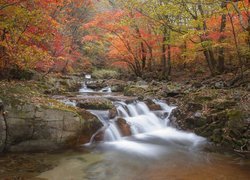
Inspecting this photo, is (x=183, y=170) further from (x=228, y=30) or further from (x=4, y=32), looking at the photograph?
(x=228, y=30)

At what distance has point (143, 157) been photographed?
7.45 metres

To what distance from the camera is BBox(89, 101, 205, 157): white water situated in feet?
27.3

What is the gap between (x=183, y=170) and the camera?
632 cm

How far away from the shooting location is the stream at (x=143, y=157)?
6025mm

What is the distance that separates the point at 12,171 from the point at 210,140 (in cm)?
612

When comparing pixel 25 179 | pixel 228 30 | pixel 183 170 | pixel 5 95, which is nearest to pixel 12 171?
pixel 25 179

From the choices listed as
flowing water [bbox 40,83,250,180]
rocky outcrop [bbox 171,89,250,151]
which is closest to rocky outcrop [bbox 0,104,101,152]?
flowing water [bbox 40,83,250,180]

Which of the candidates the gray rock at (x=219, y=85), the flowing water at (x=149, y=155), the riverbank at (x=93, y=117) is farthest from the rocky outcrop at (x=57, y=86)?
the gray rock at (x=219, y=85)

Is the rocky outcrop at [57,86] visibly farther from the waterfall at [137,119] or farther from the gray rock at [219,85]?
the gray rock at [219,85]

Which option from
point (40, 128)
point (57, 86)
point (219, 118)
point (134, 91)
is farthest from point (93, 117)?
point (57, 86)

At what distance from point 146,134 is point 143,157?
7.74ft

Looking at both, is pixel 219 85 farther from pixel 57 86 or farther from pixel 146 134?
pixel 57 86

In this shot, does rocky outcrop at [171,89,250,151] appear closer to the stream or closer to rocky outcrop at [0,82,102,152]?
the stream

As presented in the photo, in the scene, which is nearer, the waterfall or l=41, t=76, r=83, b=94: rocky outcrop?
the waterfall
